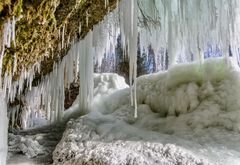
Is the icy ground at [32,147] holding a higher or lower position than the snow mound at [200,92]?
lower

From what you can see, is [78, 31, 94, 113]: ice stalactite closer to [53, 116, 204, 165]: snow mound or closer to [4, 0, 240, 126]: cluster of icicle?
[4, 0, 240, 126]: cluster of icicle

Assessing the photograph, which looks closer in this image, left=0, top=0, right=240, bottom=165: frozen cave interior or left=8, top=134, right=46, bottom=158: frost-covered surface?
left=0, top=0, right=240, bottom=165: frozen cave interior

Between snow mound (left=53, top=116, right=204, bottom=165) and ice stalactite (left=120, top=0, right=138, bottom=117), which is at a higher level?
ice stalactite (left=120, top=0, right=138, bottom=117)

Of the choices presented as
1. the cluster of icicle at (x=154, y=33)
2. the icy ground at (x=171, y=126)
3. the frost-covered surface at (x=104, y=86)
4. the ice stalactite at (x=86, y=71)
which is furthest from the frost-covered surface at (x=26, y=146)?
the frost-covered surface at (x=104, y=86)

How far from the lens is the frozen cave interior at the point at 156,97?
9.05ft

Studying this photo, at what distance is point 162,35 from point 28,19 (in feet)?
7.86

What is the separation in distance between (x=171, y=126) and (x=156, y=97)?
511mm

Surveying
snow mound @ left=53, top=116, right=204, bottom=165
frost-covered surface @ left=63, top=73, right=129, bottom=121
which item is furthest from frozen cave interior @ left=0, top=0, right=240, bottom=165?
frost-covered surface @ left=63, top=73, right=129, bottom=121

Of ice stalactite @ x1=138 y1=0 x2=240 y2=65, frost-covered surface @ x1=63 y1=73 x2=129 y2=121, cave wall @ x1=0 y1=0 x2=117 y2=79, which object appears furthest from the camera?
frost-covered surface @ x1=63 y1=73 x2=129 y2=121

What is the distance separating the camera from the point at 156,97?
3719mm

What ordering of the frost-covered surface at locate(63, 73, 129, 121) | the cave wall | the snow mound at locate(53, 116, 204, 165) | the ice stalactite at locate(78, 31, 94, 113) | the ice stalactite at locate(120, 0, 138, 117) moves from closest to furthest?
the cave wall → the snow mound at locate(53, 116, 204, 165) → the ice stalactite at locate(120, 0, 138, 117) → the ice stalactite at locate(78, 31, 94, 113) → the frost-covered surface at locate(63, 73, 129, 121)

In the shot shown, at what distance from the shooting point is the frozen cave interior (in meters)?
2.76

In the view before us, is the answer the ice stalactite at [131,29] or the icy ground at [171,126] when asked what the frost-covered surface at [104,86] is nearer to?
the icy ground at [171,126]

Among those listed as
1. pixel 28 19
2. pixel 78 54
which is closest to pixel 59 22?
pixel 28 19
